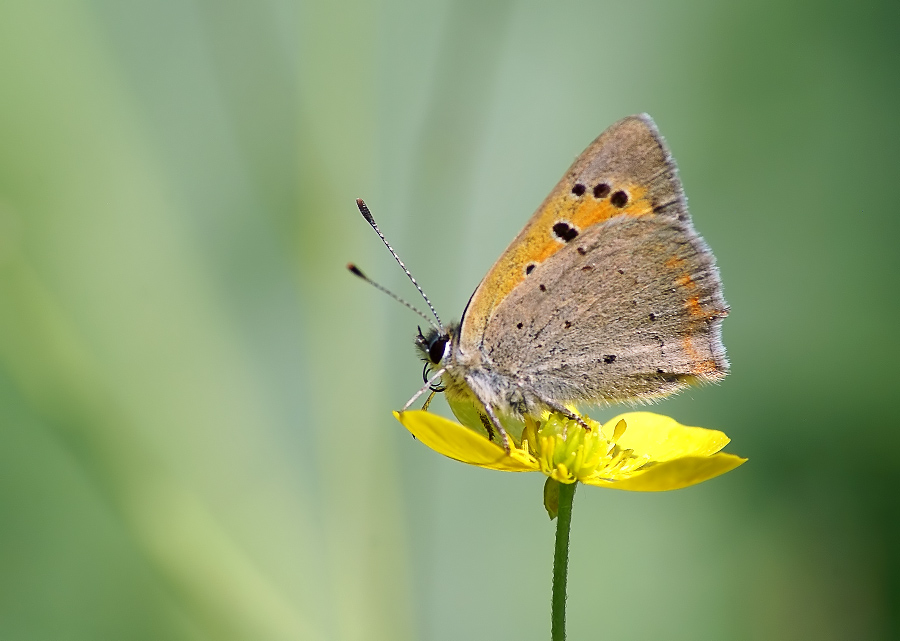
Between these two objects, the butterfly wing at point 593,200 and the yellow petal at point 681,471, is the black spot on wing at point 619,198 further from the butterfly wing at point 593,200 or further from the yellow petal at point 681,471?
the yellow petal at point 681,471

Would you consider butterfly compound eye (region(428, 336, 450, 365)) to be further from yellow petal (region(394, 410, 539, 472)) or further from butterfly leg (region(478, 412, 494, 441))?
yellow petal (region(394, 410, 539, 472))

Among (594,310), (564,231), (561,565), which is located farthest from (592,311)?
(561,565)

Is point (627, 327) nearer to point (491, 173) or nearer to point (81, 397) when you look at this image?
point (491, 173)

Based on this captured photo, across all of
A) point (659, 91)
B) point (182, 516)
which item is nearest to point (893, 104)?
point (659, 91)

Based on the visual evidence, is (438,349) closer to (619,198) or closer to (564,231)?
(564,231)

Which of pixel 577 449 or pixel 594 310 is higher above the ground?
pixel 594 310

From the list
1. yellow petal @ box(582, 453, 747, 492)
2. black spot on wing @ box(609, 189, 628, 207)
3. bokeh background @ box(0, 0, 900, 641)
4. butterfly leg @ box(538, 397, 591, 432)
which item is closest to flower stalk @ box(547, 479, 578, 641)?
yellow petal @ box(582, 453, 747, 492)
